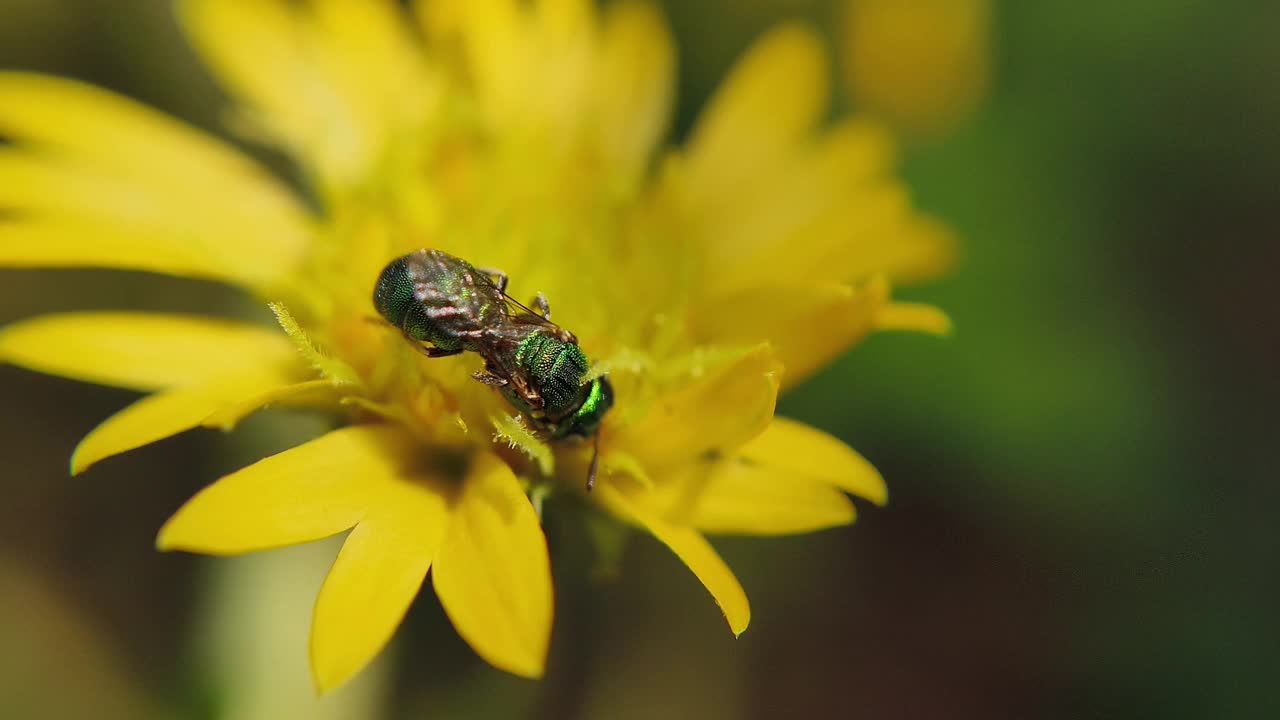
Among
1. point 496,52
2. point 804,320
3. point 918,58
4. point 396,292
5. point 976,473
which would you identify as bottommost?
point 396,292

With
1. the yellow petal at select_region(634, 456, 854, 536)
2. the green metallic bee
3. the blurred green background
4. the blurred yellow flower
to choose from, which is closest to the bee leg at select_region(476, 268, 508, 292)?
the green metallic bee

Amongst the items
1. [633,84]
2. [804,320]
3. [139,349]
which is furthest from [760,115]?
[139,349]

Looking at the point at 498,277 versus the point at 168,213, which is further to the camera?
the point at 168,213

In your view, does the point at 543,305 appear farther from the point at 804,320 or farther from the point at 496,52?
the point at 496,52

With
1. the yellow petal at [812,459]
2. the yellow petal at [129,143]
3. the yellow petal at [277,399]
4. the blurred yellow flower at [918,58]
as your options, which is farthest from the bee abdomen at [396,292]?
the blurred yellow flower at [918,58]

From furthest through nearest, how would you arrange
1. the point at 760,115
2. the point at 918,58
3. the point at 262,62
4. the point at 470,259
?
the point at 918,58, the point at 760,115, the point at 262,62, the point at 470,259

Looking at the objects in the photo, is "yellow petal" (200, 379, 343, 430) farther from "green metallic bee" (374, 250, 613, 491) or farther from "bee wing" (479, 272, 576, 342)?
"bee wing" (479, 272, 576, 342)

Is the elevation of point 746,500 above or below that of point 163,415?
above
